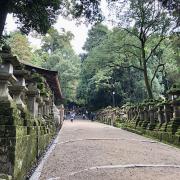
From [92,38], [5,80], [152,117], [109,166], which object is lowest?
[109,166]

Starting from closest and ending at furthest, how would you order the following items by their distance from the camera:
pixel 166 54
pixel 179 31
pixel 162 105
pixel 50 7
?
pixel 50 7 < pixel 162 105 < pixel 179 31 < pixel 166 54

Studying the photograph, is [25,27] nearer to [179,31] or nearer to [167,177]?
[179,31]

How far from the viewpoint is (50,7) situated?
13250mm

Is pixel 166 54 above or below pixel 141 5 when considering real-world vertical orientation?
below

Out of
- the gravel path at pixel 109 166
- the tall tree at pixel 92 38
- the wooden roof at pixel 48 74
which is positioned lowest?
the gravel path at pixel 109 166

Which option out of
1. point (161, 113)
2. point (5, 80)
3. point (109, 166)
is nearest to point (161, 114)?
Answer: point (161, 113)

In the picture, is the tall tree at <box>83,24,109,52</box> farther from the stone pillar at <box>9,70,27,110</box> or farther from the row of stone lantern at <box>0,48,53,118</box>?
the stone pillar at <box>9,70,27,110</box>

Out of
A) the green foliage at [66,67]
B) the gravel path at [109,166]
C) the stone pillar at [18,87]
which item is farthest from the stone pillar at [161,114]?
the green foliage at [66,67]

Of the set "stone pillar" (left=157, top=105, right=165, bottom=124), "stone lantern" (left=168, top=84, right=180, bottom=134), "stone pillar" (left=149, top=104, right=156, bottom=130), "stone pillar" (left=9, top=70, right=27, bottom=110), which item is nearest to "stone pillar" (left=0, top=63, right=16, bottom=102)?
"stone pillar" (left=9, top=70, right=27, bottom=110)

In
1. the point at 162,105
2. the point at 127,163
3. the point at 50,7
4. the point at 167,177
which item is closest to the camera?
the point at 167,177

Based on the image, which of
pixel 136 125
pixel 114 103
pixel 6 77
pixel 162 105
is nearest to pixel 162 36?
pixel 136 125

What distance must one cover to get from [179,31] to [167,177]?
11.3m

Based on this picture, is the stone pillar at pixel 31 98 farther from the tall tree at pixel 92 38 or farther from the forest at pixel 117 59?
the tall tree at pixel 92 38

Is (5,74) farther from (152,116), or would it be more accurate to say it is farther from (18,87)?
(152,116)
